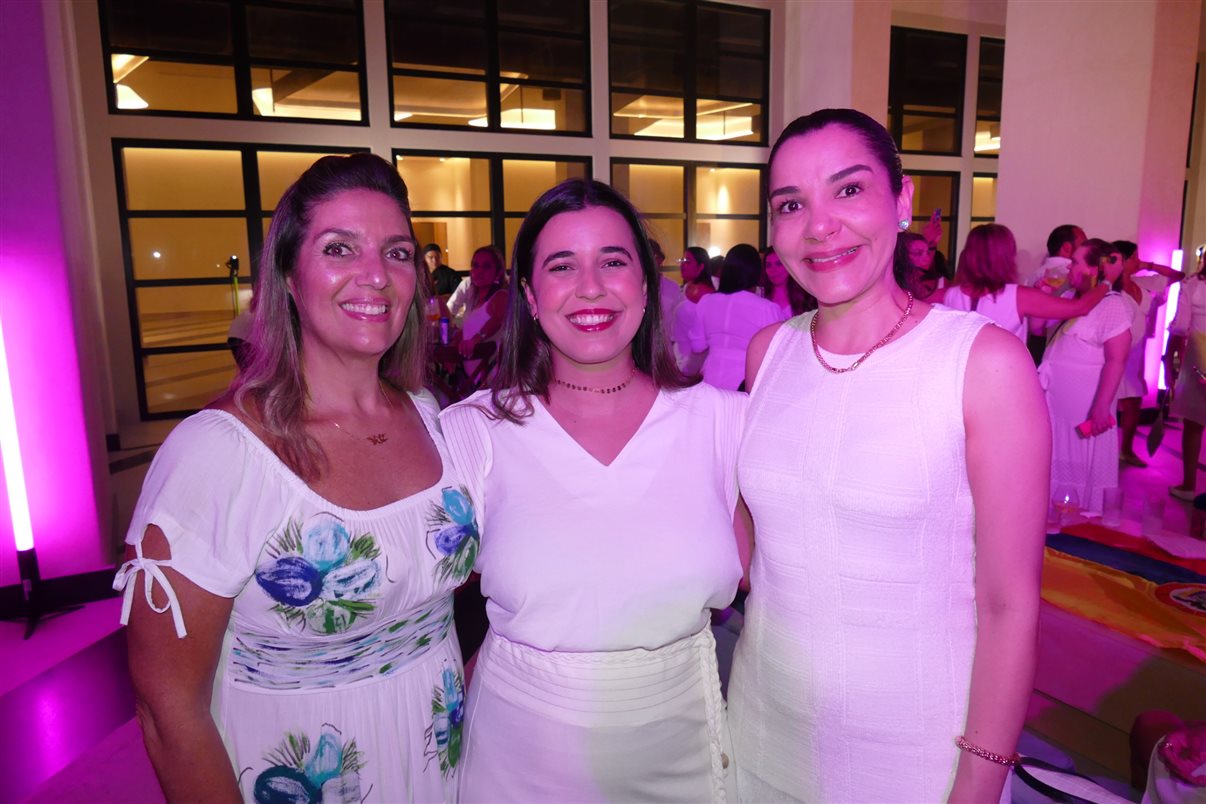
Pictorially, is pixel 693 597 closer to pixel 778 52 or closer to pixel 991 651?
pixel 991 651

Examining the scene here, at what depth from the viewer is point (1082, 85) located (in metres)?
7.05

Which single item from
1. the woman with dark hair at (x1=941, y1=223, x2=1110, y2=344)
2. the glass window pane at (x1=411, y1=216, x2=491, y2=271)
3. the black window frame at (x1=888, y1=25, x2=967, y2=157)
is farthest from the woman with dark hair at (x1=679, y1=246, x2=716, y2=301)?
the black window frame at (x1=888, y1=25, x2=967, y2=157)

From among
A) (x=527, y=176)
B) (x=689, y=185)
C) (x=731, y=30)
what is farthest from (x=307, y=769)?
(x=731, y=30)

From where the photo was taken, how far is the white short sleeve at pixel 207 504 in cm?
127

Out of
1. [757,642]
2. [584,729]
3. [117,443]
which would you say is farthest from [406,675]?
[117,443]

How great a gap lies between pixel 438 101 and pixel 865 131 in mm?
8865

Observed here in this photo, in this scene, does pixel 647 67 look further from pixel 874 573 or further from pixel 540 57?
pixel 874 573

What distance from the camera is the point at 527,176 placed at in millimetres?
9977

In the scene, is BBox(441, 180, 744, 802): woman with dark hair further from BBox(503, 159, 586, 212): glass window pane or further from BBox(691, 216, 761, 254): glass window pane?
BBox(691, 216, 761, 254): glass window pane

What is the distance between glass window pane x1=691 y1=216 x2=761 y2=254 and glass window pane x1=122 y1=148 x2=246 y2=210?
5849mm

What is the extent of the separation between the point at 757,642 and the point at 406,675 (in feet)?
2.19

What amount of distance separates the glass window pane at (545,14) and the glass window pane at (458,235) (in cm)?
241

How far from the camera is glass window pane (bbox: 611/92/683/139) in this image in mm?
10312

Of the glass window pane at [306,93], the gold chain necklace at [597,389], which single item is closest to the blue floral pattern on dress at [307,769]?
the gold chain necklace at [597,389]
